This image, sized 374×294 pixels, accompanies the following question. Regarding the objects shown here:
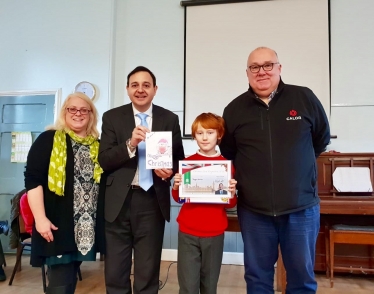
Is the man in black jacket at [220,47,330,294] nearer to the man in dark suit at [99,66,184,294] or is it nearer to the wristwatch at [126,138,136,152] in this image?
the man in dark suit at [99,66,184,294]

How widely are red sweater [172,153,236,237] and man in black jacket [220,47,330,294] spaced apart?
12cm

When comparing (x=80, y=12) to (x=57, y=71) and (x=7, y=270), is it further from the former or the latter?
(x=7, y=270)

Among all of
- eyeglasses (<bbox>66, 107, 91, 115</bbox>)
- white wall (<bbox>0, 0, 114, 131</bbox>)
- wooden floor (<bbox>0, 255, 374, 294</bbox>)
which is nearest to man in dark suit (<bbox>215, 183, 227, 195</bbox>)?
eyeglasses (<bbox>66, 107, 91, 115</bbox>)

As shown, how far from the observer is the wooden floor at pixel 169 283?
2.85m

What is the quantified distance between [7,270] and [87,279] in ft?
3.54

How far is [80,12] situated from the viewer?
4434mm

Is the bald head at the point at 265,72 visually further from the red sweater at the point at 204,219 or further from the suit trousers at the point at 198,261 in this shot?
the suit trousers at the point at 198,261

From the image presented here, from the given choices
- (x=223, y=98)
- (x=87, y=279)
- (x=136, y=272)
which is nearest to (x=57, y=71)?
(x=223, y=98)

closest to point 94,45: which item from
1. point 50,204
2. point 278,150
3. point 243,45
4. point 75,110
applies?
point 243,45

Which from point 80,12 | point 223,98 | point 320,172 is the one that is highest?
point 80,12

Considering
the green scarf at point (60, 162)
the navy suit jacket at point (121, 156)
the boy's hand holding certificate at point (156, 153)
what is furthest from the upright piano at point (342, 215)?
the green scarf at point (60, 162)

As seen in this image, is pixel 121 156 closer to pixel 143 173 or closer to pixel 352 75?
pixel 143 173

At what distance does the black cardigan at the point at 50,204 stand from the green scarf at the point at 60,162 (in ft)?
0.08

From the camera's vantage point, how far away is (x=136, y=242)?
1.78 metres
